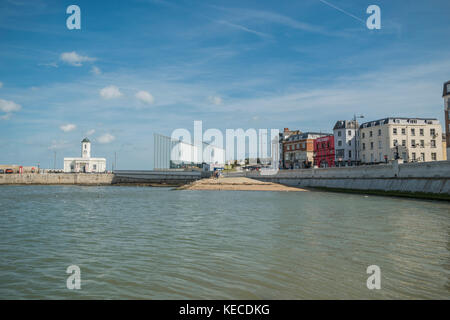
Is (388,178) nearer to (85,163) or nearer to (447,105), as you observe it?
(447,105)

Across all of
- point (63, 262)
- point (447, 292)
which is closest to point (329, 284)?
point (447, 292)

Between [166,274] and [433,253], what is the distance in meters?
9.94

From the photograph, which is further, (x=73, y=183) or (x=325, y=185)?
(x=73, y=183)

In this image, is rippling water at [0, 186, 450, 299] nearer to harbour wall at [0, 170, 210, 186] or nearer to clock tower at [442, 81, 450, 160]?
clock tower at [442, 81, 450, 160]

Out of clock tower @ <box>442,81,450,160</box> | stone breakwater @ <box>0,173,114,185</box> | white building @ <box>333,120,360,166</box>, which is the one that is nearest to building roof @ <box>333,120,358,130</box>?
white building @ <box>333,120,360,166</box>

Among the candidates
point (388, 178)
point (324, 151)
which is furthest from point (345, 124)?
point (388, 178)

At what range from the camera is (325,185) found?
62.5m

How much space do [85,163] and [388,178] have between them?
130254 mm

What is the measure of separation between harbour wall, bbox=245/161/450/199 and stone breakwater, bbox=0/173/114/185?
240ft

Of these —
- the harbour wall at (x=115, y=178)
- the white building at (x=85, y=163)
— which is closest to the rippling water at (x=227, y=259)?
the harbour wall at (x=115, y=178)

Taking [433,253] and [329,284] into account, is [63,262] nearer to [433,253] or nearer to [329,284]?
[329,284]

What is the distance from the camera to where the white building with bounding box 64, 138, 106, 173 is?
14088 centimetres

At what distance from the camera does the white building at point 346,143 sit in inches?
3155

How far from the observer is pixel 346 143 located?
81.4 metres
